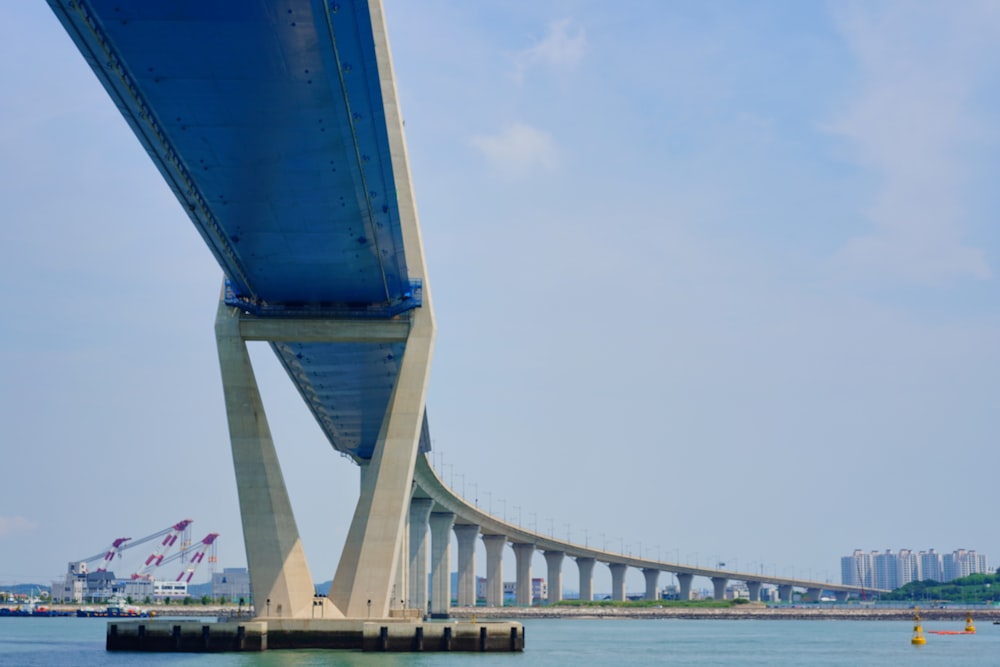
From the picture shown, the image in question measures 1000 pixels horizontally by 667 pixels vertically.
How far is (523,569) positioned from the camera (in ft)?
422

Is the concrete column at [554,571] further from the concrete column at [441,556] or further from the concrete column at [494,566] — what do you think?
the concrete column at [441,556]

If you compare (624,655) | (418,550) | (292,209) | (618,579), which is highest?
(292,209)

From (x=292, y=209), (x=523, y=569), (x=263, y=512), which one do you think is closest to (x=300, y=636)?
(x=263, y=512)

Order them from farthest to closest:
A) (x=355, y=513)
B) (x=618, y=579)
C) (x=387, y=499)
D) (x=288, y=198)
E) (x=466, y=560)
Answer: (x=618, y=579), (x=466, y=560), (x=355, y=513), (x=387, y=499), (x=288, y=198)

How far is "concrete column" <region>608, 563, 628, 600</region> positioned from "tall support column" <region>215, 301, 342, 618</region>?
101 meters

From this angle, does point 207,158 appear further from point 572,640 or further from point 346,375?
point 572,640

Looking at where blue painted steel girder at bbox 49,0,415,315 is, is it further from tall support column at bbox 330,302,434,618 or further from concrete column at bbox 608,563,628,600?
concrete column at bbox 608,563,628,600

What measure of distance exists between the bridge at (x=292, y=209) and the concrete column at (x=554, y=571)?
72804 millimetres

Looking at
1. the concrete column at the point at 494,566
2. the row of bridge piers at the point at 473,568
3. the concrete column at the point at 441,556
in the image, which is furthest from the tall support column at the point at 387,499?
the concrete column at the point at 494,566

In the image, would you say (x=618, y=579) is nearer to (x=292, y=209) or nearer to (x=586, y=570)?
(x=586, y=570)

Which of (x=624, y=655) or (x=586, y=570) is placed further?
(x=586, y=570)

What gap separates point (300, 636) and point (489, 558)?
84.6 metres

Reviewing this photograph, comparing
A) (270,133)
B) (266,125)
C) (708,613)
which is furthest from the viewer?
(708,613)

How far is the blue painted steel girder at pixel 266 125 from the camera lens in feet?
88.0
